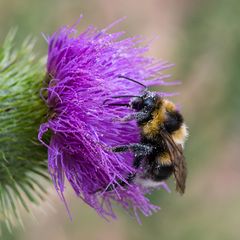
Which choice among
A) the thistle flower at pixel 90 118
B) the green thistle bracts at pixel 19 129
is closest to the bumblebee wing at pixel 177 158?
the thistle flower at pixel 90 118

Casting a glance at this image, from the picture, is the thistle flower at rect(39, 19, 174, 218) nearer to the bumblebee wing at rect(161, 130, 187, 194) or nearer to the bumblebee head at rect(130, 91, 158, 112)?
the bumblebee head at rect(130, 91, 158, 112)

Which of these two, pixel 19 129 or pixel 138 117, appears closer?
pixel 138 117

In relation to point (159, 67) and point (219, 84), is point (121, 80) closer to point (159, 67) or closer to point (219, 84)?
point (159, 67)

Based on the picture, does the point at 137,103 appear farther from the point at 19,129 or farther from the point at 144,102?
the point at 19,129

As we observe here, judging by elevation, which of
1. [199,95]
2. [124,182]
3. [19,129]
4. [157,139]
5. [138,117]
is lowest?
[199,95]

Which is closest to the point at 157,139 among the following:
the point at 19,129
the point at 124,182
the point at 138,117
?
the point at 138,117

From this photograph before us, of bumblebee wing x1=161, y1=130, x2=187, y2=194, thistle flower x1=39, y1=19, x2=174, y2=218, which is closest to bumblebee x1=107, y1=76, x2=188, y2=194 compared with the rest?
bumblebee wing x1=161, y1=130, x2=187, y2=194

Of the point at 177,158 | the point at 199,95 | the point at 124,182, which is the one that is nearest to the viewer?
the point at 177,158
